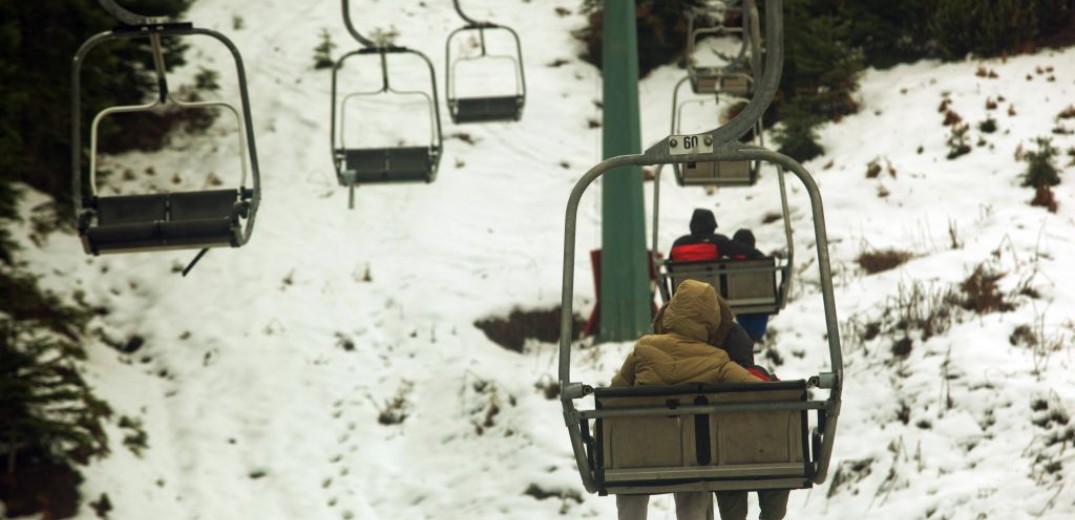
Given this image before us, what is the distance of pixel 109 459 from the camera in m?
9.83

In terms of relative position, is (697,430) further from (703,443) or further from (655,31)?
(655,31)

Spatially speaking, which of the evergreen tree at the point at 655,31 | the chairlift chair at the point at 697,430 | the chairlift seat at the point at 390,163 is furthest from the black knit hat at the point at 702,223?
the evergreen tree at the point at 655,31

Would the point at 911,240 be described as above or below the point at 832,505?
above

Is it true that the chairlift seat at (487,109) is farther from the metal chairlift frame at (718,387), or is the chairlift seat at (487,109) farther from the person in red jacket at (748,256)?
the metal chairlift frame at (718,387)

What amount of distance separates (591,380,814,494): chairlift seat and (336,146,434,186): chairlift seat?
16.6ft

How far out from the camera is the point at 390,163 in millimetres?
10672

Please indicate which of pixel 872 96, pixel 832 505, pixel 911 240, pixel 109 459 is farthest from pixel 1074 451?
pixel 872 96

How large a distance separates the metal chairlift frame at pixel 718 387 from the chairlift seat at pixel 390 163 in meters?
5.10

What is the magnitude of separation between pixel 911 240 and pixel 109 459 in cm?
711

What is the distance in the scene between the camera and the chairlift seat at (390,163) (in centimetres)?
1001

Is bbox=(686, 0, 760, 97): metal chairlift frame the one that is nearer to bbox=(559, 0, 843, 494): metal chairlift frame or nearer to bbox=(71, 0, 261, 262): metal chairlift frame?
bbox=(71, 0, 261, 262): metal chairlift frame

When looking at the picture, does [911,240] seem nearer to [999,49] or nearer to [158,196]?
[999,49]

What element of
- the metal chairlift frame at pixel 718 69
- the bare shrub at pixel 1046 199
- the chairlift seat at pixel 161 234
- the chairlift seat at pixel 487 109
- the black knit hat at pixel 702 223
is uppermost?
the metal chairlift frame at pixel 718 69

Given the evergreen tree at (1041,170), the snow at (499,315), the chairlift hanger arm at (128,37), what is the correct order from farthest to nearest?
1. the evergreen tree at (1041,170)
2. the snow at (499,315)
3. the chairlift hanger arm at (128,37)
